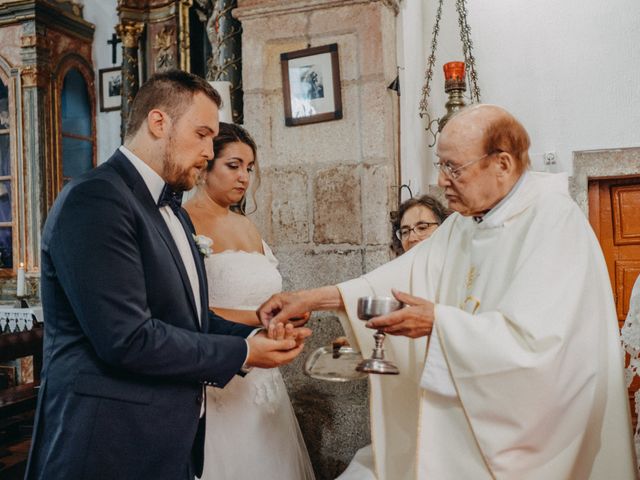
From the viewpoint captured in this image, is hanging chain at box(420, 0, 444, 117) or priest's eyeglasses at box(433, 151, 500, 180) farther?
hanging chain at box(420, 0, 444, 117)

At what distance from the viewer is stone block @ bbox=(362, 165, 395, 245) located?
3.32m

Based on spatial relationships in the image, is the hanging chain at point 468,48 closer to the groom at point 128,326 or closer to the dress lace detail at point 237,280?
the dress lace detail at point 237,280

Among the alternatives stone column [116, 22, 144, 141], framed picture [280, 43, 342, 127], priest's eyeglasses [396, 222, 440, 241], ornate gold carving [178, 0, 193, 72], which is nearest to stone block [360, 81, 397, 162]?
framed picture [280, 43, 342, 127]

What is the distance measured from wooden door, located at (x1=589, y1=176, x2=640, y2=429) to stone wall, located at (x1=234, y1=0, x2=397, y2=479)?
2233 millimetres

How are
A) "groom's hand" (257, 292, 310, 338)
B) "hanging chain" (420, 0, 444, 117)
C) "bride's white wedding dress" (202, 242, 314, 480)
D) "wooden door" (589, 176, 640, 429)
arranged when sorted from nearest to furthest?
1. "groom's hand" (257, 292, 310, 338)
2. "bride's white wedding dress" (202, 242, 314, 480)
3. "hanging chain" (420, 0, 444, 117)
4. "wooden door" (589, 176, 640, 429)

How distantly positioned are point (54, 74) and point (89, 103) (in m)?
0.56

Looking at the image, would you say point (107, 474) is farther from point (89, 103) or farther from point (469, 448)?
point (89, 103)

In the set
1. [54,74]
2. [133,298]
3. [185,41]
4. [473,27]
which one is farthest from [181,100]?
[54,74]

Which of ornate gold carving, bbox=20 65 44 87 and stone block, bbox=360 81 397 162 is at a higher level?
ornate gold carving, bbox=20 65 44 87

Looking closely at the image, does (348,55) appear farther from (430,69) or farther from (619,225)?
(619,225)

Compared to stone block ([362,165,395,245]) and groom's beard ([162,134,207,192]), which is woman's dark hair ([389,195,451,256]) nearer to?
stone block ([362,165,395,245])

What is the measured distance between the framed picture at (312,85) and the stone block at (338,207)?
31cm

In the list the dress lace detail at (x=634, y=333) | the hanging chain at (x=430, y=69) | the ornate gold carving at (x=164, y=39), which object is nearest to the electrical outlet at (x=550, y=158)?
the hanging chain at (x=430, y=69)

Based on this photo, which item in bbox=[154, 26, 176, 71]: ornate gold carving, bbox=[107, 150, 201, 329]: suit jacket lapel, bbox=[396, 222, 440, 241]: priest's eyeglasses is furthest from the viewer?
bbox=[154, 26, 176, 71]: ornate gold carving
